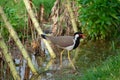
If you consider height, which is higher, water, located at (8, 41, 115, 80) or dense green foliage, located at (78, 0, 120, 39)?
dense green foliage, located at (78, 0, 120, 39)

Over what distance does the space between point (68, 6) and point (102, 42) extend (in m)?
1.86

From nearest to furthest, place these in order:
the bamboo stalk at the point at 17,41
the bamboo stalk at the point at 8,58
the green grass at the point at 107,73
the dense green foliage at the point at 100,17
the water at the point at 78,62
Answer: the green grass at the point at 107,73 → the bamboo stalk at the point at 8,58 → the bamboo stalk at the point at 17,41 → the water at the point at 78,62 → the dense green foliage at the point at 100,17

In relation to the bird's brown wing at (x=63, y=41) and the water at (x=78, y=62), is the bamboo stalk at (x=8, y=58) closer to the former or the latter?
the water at (x=78, y=62)

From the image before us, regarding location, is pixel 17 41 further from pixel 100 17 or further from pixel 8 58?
pixel 100 17

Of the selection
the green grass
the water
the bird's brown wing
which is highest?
the bird's brown wing

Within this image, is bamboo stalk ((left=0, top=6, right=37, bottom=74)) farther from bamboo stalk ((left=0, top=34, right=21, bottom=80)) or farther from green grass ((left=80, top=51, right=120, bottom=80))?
green grass ((left=80, top=51, right=120, bottom=80))

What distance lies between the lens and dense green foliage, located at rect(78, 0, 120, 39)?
12.2 meters

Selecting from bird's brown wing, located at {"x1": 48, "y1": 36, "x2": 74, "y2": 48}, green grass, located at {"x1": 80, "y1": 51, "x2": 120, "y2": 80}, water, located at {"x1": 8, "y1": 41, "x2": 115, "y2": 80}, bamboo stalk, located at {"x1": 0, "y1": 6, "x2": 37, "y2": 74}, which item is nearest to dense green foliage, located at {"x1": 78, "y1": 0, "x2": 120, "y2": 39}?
water, located at {"x1": 8, "y1": 41, "x2": 115, "y2": 80}

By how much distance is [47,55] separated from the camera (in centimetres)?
1093

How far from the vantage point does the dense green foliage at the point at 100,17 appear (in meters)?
12.2

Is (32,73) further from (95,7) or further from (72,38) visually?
(95,7)

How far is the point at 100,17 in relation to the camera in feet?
40.1

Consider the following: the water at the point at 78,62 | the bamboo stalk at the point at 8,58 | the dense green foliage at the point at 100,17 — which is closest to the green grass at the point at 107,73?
the water at the point at 78,62

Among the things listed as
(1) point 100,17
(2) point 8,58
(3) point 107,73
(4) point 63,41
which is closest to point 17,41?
(2) point 8,58
